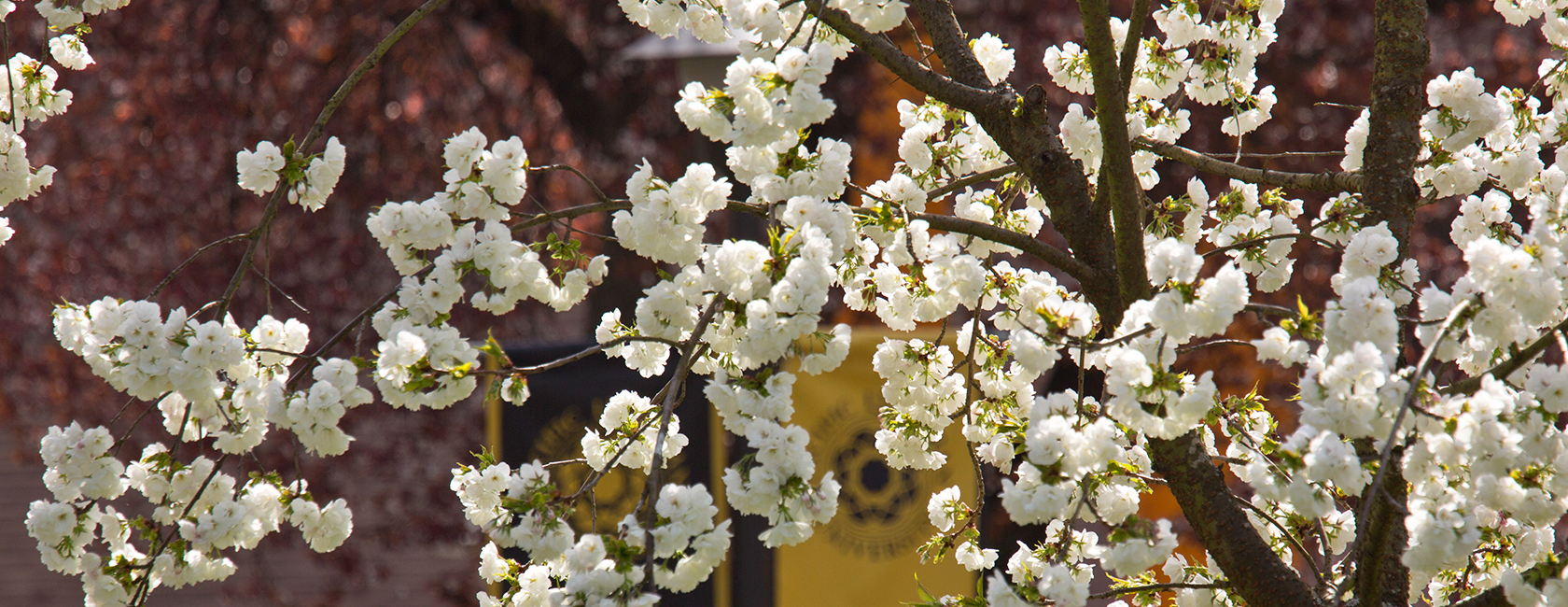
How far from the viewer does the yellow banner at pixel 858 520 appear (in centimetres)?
364

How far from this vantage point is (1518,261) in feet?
3.78

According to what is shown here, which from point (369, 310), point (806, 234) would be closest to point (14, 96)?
point (369, 310)

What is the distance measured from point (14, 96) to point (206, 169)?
3014 millimetres

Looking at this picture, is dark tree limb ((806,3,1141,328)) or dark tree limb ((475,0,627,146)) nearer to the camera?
dark tree limb ((806,3,1141,328))

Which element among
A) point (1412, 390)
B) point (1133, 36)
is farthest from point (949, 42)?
point (1412, 390)

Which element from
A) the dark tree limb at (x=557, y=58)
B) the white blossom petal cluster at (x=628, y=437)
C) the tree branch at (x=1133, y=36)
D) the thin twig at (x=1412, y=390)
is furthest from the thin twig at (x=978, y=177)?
the dark tree limb at (x=557, y=58)

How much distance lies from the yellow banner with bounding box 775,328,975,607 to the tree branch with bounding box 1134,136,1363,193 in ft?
6.08

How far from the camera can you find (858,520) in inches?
145

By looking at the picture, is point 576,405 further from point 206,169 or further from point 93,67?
point 93,67

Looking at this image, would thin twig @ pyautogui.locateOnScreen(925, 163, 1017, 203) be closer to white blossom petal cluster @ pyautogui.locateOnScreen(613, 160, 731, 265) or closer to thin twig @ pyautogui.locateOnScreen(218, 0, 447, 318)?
white blossom petal cluster @ pyautogui.locateOnScreen(613, 160, 731, 265)

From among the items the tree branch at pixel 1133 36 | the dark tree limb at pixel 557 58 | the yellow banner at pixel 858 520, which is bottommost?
the tree branch at pixel 1133 36

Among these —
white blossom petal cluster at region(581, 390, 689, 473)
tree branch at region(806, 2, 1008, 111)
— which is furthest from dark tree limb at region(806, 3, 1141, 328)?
white blossom petal cluster at region(581, 390, 689, 473)

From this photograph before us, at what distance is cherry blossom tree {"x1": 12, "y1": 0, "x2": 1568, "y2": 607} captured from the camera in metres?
1.25

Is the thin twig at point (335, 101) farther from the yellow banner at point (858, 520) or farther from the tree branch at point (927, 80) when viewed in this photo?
the yellow banner at point (858, 520)
